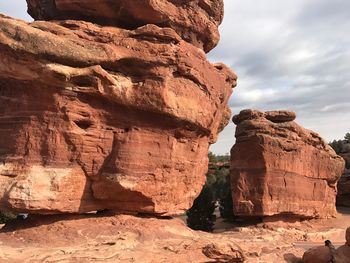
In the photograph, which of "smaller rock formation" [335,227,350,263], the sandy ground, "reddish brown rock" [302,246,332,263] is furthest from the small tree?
the sandy ground

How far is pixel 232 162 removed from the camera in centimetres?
2627

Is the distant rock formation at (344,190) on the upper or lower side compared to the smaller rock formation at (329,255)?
upper

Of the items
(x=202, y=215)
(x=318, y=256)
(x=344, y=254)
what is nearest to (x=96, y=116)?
(x=318, y=256)

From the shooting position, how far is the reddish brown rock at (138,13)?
14.5 metres

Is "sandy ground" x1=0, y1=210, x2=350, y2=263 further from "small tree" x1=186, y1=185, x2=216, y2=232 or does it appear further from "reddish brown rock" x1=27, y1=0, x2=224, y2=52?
"small tree" x1=186, y1=185, x2=216, y2=232

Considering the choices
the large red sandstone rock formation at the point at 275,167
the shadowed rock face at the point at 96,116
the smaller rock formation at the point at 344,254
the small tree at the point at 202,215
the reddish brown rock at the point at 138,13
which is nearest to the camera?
the shadowed rock face at the point at 96,116

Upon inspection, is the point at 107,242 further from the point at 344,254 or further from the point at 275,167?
the point at 275,167

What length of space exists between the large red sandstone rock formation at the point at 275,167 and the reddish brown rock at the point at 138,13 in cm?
996

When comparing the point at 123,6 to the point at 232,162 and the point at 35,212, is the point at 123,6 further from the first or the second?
the point at 232,162

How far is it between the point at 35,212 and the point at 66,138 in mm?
2320

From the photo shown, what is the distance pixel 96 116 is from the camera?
13.1 metres

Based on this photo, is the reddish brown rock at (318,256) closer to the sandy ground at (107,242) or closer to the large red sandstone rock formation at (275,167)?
the sandy ground at (107,242)

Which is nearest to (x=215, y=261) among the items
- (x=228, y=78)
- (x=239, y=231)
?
(x=228, y=78)

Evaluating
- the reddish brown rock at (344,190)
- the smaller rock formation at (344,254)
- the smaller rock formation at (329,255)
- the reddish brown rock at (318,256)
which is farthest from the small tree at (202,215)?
the reddish brown rock at (344,190)
